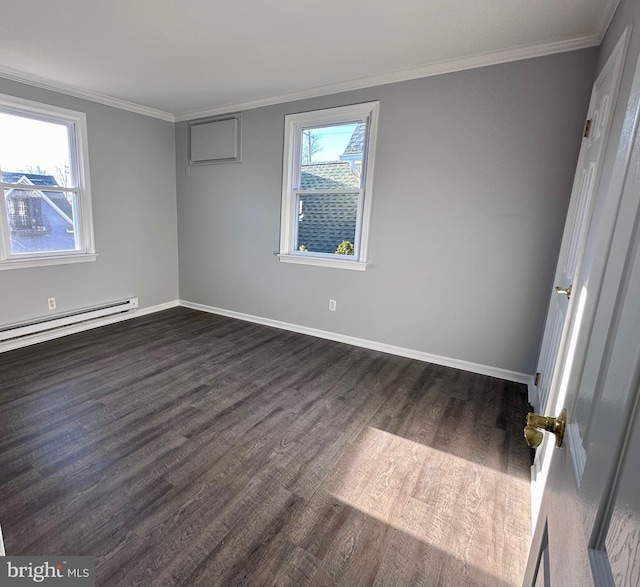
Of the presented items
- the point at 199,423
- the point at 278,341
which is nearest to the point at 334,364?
the point at 278,341

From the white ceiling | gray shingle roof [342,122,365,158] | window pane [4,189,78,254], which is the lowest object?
window pane [4,189,78,254]

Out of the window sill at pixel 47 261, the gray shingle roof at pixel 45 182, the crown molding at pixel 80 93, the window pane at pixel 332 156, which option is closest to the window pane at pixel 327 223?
the window pane at pixel 332 156

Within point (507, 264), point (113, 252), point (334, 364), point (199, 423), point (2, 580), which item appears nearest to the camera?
point (2, 580)

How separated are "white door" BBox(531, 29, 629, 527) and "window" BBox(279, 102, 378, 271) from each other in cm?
163

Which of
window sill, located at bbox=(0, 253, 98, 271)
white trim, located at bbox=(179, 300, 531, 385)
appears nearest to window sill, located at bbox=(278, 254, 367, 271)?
white trim, located at bbox=(179, 300, 531, 385)

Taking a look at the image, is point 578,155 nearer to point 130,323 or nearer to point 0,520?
point 0,520

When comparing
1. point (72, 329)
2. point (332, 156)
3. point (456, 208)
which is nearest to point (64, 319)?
point (72, 329)

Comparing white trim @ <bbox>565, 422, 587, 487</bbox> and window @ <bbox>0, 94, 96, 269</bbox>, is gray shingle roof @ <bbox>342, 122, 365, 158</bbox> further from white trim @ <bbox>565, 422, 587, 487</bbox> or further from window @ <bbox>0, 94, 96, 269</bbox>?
white trim @ <bbox>565, 422, 587, 487</bbox>

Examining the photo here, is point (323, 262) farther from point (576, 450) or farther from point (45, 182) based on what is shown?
point (576, 450)

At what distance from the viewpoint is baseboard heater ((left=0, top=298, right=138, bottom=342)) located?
3265 millimetres

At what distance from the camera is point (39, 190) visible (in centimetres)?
342

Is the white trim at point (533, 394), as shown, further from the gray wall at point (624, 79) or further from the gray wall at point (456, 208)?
the gray wall at point (624, 79)

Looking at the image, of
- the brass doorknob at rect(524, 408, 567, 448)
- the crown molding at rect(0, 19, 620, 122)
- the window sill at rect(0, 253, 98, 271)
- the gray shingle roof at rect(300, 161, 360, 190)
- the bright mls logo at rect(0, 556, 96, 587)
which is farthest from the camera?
the gray shingle roof at rect(300, 161, 360, 190)

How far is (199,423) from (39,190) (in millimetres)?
2934
